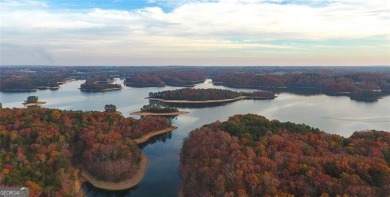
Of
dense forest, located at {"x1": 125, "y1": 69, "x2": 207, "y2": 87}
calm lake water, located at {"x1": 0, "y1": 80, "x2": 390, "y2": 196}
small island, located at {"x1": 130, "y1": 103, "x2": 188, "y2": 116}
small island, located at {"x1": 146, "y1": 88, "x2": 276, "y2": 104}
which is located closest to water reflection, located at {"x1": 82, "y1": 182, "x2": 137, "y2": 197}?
calm lake water, located at {"x1": 0, "y1": 80, "x2": 390, "y2": 196}

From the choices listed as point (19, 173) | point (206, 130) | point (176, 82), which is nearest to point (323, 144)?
point (206, 130)

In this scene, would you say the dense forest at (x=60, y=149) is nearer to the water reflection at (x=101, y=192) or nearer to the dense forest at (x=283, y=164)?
the water reflection at (x=101, y=192)

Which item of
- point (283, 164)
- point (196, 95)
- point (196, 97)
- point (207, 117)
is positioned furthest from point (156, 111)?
point (283, 164)

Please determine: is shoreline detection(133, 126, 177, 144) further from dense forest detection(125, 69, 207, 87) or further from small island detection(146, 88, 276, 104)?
A: dense forest detection(125, 69, 207, 87)

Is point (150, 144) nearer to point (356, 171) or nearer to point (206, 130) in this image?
point (206, 130)

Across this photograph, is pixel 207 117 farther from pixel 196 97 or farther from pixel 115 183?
pixel 115 183

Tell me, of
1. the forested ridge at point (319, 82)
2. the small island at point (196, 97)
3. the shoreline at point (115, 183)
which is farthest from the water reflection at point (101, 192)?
the forested ridge at point (319, 82)
